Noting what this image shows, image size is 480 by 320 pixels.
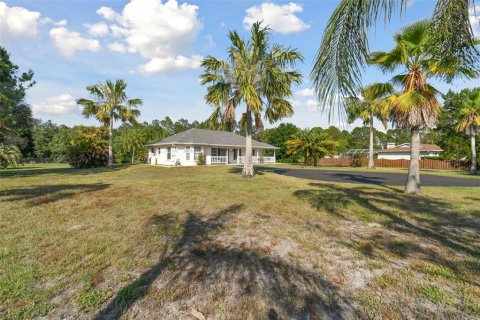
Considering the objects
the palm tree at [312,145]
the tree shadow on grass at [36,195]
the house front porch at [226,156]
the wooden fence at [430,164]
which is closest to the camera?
the tree shadow on grass at [36,195]

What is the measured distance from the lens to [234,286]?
10.5ft

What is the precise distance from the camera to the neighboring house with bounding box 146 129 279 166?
28453mm

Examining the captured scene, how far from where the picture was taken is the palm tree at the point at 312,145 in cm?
3219

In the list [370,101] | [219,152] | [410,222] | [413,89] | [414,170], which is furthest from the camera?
[219,152]

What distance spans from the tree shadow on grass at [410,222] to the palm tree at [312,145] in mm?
22523

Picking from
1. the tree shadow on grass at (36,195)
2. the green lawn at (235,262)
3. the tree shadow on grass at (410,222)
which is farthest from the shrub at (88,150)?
the tree shadow on grass at (410,222)

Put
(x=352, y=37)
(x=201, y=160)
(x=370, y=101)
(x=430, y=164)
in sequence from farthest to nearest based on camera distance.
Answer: (x=430, y=164) < (x=201, y=160) < (x=370, y=101) < (x=352, y=37)

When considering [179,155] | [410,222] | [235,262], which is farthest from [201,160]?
[235,262]

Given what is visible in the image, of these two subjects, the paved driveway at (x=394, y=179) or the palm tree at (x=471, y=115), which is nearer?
the paved driveway at (x=394, y=179)

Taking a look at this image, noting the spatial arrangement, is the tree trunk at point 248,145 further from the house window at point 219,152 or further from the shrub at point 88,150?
the shrub at point 88,150

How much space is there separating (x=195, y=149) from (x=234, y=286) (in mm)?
26320

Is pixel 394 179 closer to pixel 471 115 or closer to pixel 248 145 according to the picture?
pixel 248 145

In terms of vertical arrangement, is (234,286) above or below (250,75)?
below

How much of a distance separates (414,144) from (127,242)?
435 inches
